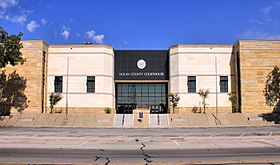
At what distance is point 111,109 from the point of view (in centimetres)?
4953

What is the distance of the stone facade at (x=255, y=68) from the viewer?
4659cm

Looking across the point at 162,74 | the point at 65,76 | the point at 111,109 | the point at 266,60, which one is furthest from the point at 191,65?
the point at 65,76

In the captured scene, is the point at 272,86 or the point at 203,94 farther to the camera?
the point at 203,94

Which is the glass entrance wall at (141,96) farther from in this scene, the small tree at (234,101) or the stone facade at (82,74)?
the small tree at (234,101)

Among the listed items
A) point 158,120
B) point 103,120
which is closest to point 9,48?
point 103,120

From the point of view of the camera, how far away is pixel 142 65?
53375mm

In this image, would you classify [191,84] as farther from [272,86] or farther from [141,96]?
[272,86]

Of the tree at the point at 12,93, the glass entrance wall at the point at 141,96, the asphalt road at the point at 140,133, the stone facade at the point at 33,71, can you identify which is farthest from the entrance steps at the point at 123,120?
the tree at the point at 12,93

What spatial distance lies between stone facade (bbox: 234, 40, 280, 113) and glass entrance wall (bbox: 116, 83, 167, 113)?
577 inches

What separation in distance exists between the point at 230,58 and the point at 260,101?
28.8 feet

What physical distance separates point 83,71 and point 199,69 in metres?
19.4

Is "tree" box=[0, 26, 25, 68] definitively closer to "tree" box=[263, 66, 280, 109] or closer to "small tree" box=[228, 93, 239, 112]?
"small tree" box=[228, 93, 239, 112]

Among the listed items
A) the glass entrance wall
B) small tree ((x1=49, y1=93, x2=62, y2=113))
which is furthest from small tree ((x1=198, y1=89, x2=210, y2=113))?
small tree ((x1=49, y1=93, x2=62, y2=113))

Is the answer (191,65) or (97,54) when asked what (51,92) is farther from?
(191,65)
